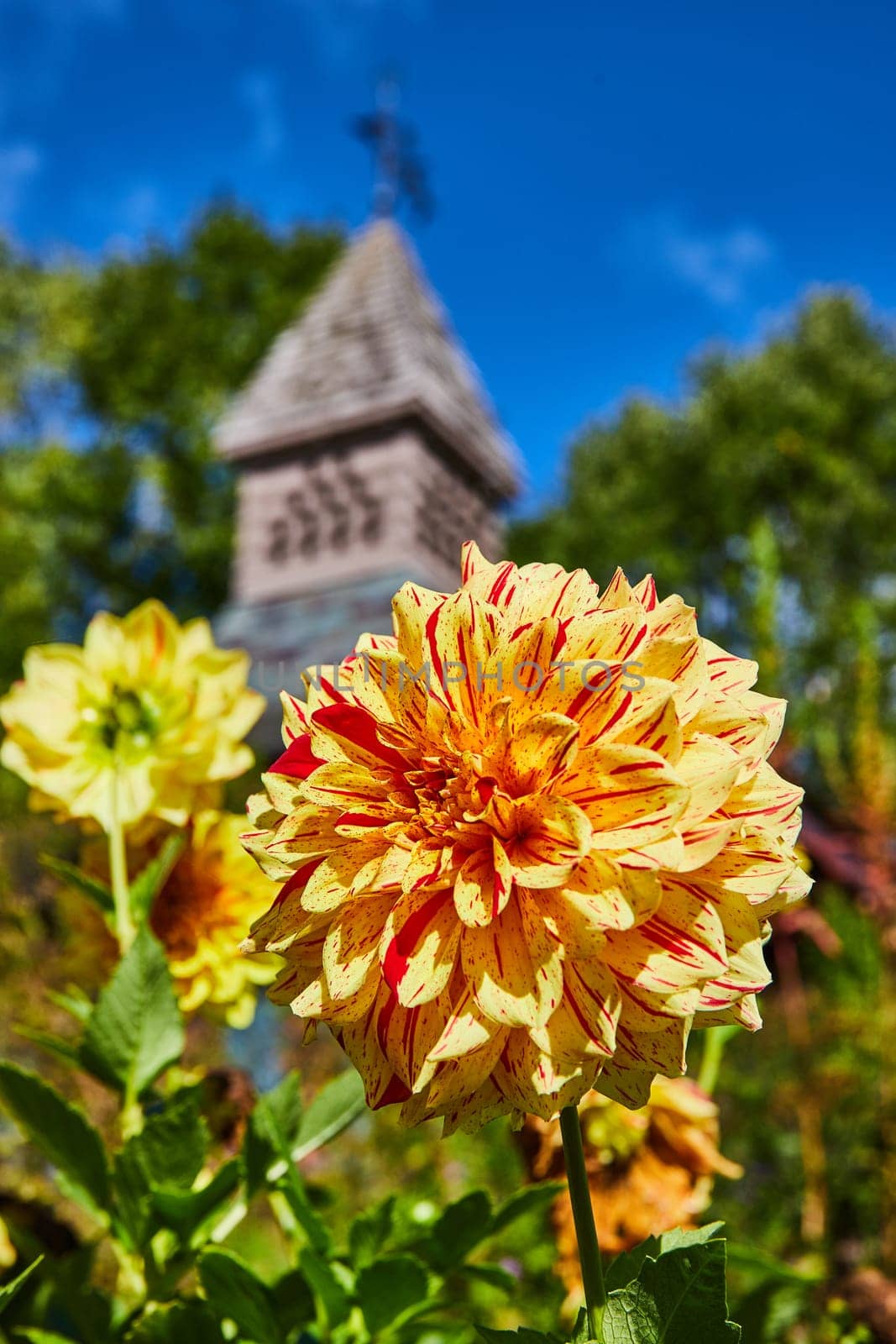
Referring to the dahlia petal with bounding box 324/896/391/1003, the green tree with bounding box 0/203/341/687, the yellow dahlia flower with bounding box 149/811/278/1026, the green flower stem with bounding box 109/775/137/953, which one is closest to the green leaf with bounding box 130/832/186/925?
the green flower stem with bounding box 109/775/137/953

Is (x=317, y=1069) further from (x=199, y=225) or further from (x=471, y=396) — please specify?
(x=199, y=225)

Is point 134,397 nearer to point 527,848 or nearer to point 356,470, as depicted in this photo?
point 356,470

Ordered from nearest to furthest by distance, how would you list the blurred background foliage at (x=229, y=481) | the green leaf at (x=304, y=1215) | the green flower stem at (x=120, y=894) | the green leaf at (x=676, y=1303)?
the green leaf at (x=676, y=1303)
the green leaf at (x=304, y=1215)
the green flower stem at (x=120, y=894)
the blurred background foliage at (x=229, y=481)

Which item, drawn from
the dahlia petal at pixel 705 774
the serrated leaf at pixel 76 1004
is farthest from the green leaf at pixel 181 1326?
the dahlia petal at pixel 705 774

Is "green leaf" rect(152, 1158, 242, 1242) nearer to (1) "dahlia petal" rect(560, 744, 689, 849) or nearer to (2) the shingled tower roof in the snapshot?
(1) "dahlia petal" rect(560, 744, 689, 849)

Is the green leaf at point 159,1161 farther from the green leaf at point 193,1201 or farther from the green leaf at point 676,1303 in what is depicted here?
the green leaf at point 676,1303

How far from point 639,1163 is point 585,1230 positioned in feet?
1.97

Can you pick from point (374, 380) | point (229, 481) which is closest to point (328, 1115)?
point (374, 380)

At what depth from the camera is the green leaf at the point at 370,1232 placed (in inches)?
30.3

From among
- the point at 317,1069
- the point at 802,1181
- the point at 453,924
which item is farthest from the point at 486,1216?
the point at 317,1069

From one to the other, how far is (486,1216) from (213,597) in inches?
555

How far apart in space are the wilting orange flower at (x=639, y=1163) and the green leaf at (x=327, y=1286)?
317mm

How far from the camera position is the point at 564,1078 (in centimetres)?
49

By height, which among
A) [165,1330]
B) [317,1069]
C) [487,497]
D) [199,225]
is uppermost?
[199,225]
